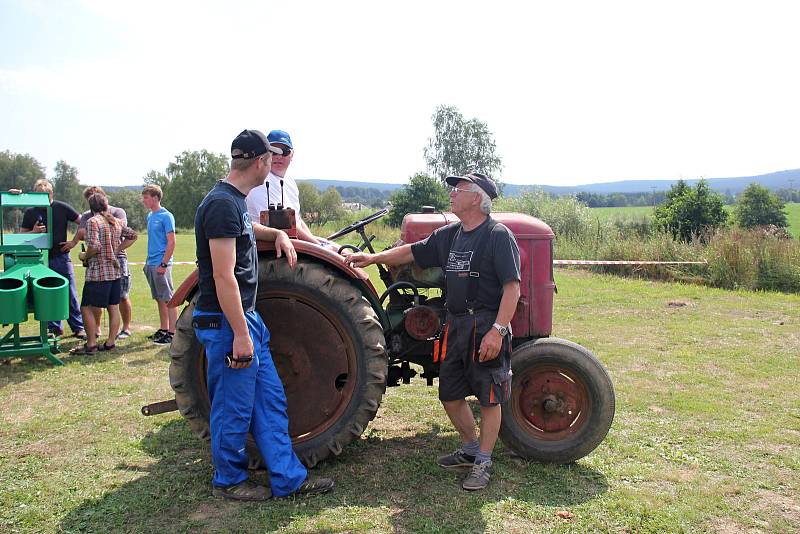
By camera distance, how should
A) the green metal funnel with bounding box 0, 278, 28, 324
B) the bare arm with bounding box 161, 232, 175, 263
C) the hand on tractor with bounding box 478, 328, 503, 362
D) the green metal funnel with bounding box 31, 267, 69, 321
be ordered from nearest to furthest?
the hand on tractor with bounding box 478, 328, 503, 362 → the green metal funnel with bounding box 0, 278, 28, 324 → the green metal funnel with bounding box 31, 267, 69, 321 → the bare arm with bounding box 161, 232, 175, 263

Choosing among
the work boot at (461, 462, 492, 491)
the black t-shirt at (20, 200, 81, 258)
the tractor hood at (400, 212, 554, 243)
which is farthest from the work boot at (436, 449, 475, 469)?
the black t-shirt at (20, 200, 81, 258)

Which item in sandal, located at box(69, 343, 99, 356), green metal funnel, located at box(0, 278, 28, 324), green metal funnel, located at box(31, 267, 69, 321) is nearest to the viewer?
green metal funnel, located at box(0, 278, 28, 324)

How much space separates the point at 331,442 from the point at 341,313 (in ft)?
2.49

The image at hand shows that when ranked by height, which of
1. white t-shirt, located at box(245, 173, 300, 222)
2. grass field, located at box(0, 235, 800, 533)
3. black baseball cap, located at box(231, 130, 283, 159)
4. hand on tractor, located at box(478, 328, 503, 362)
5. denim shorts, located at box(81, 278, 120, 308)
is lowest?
grass field, located at box(0, 235, 800, 533)

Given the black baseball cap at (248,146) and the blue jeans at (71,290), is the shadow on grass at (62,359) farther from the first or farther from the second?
the black baseball cap at (248,146)

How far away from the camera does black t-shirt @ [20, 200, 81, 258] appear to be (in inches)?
298

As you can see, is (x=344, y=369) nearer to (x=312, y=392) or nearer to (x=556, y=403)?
(x=312, y=392)

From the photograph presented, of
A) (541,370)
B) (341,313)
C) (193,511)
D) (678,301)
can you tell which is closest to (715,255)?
(678,301)

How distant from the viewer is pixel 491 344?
3.51 m

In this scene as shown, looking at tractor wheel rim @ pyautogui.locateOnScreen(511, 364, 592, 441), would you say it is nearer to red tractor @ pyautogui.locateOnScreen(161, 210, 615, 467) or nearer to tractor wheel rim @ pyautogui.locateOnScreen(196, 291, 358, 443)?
red tractor @ pyautogui.locateOnScreen(161, 210, 615, 467)

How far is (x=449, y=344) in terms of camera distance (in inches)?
147

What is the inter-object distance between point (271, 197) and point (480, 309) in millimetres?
1600

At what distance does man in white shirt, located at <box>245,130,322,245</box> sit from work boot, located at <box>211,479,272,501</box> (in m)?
1.54

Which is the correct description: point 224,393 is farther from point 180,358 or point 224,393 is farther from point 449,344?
point 449,344
